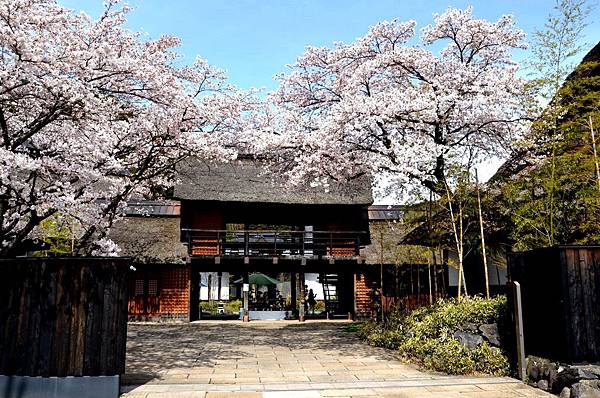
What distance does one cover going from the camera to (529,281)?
686cm

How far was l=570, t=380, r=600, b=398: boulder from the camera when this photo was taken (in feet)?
18.0

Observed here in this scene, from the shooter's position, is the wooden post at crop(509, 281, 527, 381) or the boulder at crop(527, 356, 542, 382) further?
the wooden post at crop(509, 281, 527, 381)

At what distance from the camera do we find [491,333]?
24.7ft

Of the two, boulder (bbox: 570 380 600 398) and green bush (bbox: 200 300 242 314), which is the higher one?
boulder (bbox: 570 380 600 398)

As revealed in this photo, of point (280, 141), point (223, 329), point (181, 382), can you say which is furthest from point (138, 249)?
point (181, 382)

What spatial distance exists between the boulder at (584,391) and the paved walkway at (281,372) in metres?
0.49

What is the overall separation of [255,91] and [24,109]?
5.20 meters

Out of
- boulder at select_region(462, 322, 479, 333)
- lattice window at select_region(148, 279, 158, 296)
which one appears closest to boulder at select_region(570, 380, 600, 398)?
boulder at select_region(462, 322, 479, 333)

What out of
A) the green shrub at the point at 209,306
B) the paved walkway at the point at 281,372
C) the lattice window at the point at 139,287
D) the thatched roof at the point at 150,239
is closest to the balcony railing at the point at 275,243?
the thatched roof at the point at 150,239

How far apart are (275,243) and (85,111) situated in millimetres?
11197

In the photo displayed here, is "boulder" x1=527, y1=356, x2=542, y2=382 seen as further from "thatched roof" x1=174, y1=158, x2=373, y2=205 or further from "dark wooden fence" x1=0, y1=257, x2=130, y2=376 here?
"thatched roof" x1=174, y1=158, x2=373, y2=205

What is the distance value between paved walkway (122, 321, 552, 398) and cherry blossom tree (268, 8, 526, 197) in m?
3.90

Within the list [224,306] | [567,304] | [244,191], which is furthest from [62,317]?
[224,306]

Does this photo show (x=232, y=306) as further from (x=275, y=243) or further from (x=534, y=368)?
(x=534, y=368)
